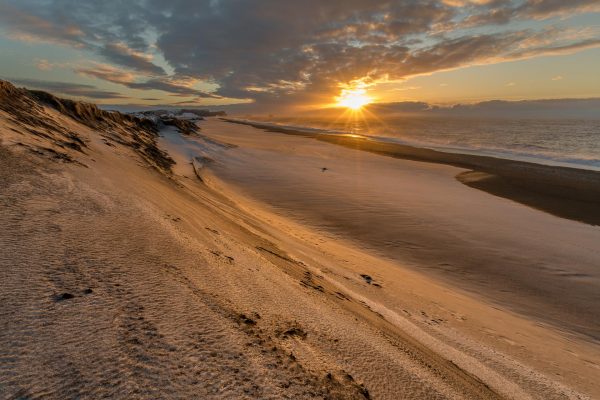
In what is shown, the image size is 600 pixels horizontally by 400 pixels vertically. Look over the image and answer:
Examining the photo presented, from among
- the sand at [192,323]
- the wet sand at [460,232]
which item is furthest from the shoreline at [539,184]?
the sand at [192,323]

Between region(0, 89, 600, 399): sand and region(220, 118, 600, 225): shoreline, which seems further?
region(220, 118, 600, 225): shoreline

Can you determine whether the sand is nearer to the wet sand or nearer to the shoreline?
the wet sand

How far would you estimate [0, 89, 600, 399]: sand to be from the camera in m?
1.79

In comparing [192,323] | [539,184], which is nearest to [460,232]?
[192,323]


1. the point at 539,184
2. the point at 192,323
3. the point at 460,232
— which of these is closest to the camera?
the point at 192,323

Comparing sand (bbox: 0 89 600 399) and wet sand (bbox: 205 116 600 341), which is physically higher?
sand (bbox: 0 89 600 399)

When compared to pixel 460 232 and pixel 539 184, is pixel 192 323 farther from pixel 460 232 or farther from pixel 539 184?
pixel 539 184

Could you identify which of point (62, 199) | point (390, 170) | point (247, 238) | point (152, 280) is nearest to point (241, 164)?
point (390, 170)

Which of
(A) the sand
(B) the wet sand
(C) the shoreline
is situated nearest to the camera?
(A) the sand

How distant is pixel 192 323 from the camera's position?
2.26 meters

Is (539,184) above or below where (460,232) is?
above

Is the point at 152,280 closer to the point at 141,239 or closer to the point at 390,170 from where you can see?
the point at 141,239

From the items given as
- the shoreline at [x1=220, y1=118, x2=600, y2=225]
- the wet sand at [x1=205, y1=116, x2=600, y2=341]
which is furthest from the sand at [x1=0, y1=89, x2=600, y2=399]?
the shoreline at [x1=220, y1=118, x2=600, y2=225]

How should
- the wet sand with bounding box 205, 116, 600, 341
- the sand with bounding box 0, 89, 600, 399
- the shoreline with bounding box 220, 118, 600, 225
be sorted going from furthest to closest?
1. the shoreline with bounding box 220, 118, 600, 225
2. the wet sand with bounding box 205, 116, 600, 341
3. the sand with bounding box 0, 89, 600, 399
